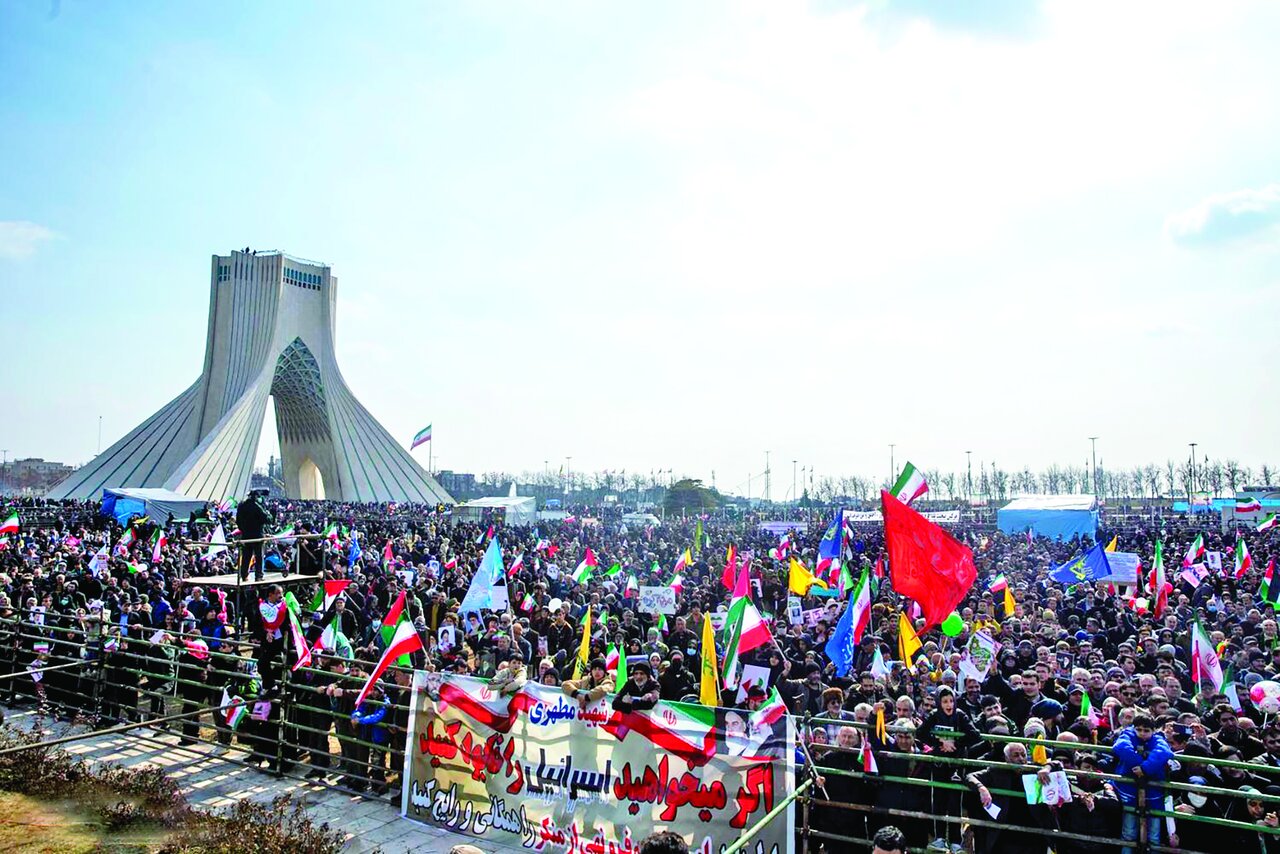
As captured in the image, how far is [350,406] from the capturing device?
221 feet

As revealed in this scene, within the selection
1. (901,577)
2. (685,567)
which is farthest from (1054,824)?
(685,567)

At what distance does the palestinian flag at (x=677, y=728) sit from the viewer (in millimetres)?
6926

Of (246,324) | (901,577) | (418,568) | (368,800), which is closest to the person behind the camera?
(368,800)

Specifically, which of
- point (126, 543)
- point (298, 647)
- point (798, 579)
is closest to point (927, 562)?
point (298, 647)

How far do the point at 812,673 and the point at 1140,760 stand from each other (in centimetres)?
433

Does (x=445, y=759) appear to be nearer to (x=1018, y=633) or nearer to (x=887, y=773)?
(x=887, y=773)

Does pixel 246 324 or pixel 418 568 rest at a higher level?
pixel 246 324

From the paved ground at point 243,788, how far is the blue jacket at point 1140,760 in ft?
15.2

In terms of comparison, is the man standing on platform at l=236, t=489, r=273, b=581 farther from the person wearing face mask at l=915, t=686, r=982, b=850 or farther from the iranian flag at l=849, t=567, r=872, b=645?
the person wearing face mask at l=915, t=686, r=982, b=850

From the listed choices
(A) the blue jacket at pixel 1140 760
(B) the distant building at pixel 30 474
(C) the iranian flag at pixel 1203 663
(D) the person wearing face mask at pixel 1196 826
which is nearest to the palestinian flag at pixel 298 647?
(A) the blue jacket at pixel 1140 760

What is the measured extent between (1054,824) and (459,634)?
859 centimetres

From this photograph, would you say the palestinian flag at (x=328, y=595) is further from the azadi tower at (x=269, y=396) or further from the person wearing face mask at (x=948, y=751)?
the azadi tower at (x=269, y=396)

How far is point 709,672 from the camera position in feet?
29.7

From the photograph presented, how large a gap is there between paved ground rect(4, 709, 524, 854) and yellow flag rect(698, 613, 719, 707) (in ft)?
7.77
